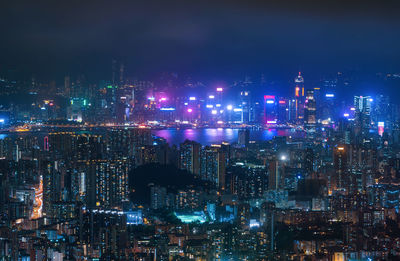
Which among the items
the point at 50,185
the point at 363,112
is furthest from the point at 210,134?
the point at 50,185

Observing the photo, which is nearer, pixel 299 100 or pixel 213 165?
pixel 213 165

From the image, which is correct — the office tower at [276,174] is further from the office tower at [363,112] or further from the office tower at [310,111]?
the office tower at [310,111]

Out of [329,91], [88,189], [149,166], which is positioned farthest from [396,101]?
[88,189]

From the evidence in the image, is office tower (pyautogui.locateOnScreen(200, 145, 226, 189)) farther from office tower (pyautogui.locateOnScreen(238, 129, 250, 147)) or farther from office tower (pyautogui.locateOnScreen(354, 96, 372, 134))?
office tower (pyautogui.locateOnScreen(354, 96, 372, 134))

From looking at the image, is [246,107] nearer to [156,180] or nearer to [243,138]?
[243,138]

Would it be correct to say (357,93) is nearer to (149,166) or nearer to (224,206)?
(149,166)

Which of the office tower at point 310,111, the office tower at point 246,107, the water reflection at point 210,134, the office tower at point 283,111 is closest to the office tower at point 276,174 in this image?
the water reflection at point 210,134
